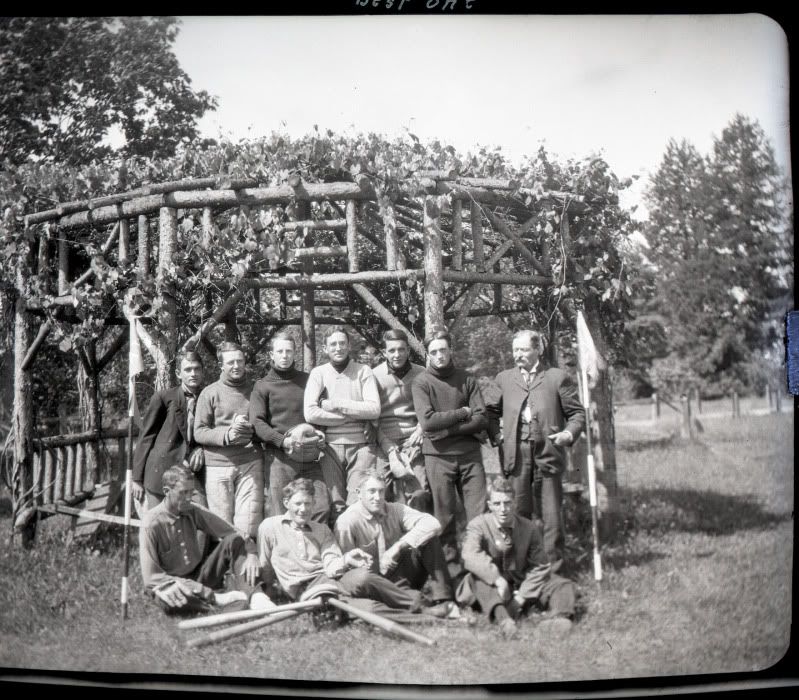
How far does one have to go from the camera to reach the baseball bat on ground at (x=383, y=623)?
5188 mm

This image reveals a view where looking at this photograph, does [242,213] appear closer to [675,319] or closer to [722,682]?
[675,319]

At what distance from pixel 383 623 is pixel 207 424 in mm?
2050

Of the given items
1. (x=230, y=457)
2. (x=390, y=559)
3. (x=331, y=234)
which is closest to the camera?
(x=390, y=559)

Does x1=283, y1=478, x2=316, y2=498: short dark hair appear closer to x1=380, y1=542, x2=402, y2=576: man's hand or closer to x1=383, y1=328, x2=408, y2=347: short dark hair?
x1=380, y1=542, x2=402, y2=576: man's hand

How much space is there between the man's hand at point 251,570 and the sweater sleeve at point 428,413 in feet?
5.42

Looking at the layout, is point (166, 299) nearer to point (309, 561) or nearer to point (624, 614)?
point (309, 561)

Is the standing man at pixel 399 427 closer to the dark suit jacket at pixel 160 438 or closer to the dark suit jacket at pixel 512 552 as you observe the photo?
the dark suit jacket at pixel 512 552

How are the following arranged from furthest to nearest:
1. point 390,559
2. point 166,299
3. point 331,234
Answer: point 331,234 < point 166,299 < point 390,559

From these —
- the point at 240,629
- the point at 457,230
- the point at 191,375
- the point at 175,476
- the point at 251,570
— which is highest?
the point at 457,230

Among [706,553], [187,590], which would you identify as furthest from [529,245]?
[187,590]

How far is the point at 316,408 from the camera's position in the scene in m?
5.53

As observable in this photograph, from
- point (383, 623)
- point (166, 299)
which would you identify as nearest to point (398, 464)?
point (383, 623)

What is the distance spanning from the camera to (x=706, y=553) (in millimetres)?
5613

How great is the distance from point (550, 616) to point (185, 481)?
2.95 m
